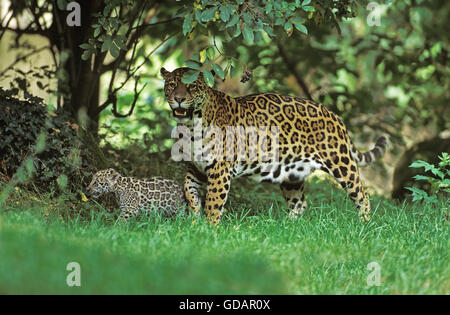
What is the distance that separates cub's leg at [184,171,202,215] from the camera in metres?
7.88

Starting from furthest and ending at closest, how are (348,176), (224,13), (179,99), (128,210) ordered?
(348,176) < (128,210) < (179,99) < (224,13)

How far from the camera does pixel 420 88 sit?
12766mm

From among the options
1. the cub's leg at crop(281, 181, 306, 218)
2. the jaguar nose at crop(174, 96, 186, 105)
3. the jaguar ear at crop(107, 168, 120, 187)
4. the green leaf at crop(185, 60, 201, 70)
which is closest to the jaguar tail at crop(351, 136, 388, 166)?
the cub's leg at crop(281, 181, 306, 218)

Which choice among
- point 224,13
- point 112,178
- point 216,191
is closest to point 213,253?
point 216,191

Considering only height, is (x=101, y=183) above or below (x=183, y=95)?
below

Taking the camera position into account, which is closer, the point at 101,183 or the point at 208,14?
the point at 208,14

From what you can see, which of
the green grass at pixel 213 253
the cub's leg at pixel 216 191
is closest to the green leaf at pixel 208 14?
the cub's leg at pixel 216 191

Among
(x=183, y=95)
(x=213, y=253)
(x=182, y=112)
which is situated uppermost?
(x=183, y=95)

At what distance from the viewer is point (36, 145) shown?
748 centimetres

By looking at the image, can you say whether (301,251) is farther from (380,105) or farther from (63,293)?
(380,105)

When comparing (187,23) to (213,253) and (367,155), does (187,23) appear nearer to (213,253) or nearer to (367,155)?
(213,253)

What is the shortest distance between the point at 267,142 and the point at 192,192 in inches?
41.5

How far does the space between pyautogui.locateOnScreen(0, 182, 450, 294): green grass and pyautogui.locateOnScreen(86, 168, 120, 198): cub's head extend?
0.20 metres

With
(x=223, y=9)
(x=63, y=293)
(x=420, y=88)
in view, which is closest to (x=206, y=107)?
(x=223, y=9)
